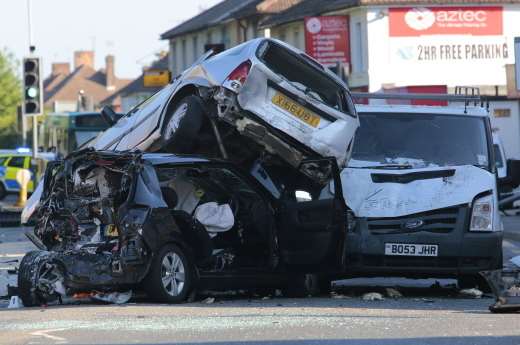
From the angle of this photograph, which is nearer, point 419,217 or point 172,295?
point 172,295

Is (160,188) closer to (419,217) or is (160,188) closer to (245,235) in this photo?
(245,235)

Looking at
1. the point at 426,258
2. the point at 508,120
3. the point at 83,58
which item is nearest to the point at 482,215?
the point at 426,258

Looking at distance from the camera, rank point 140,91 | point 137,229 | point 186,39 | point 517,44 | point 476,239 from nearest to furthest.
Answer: point 137,229
point 476,239
point 517,44
point 186,39
point 140,91

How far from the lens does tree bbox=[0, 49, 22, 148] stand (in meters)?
80.8

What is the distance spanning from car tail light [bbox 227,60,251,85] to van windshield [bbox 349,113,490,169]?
1724 mm

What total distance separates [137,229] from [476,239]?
3.43 meters

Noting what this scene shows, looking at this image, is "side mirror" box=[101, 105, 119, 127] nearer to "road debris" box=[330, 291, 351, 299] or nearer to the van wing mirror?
"road debris" box=[330, 291, 351, 299]

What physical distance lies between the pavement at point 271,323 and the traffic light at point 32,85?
695 inches

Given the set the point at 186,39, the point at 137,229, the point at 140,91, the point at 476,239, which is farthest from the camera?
the point at 140,91

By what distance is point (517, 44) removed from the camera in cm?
2061

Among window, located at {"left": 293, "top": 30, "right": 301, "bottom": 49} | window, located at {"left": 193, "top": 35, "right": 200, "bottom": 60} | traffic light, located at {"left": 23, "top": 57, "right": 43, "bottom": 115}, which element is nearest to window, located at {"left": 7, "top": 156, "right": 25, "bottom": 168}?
window, located at {"left": 293, "top": 30, "right": 301, "bottom": 49}

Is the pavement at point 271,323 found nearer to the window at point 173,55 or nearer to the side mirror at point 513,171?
the side mirror at point 513,171

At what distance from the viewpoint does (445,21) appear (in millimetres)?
49500

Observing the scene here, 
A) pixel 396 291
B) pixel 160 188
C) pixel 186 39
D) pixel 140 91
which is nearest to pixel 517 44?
pixel 396 291
